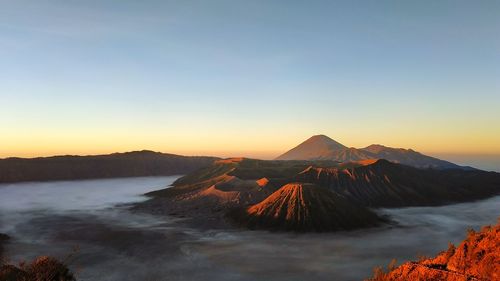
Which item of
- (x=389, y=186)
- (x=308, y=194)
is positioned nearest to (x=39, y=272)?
(x=308, y=194)

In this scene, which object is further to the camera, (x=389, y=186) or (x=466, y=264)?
(x=389, y=186)

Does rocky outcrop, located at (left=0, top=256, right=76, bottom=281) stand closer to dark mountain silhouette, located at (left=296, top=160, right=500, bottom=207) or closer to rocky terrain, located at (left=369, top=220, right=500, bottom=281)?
rocky terrain, located at (left=369, top=220, right=500, bottom=281)

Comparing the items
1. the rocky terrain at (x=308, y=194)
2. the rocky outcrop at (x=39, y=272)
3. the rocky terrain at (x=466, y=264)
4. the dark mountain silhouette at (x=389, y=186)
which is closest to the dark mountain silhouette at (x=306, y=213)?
the rocky terrain at (x=308, y=194)

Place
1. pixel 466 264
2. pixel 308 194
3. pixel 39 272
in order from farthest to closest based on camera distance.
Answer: pixel 308 194, pixel 39 272, pixel 466 264

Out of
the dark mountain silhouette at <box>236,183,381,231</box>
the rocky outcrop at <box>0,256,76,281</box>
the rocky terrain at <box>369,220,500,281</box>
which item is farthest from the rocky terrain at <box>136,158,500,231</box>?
the rocky terrain at <box>369,220,500,281</box>

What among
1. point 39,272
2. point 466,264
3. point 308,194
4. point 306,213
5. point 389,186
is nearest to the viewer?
point 466,264

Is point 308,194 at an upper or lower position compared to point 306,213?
upper

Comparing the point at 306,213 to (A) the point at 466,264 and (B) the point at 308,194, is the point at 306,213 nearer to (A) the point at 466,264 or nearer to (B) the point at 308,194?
(B) the point at 308,194

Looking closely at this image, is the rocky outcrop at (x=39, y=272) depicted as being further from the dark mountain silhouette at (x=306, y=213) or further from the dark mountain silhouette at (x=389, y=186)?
the dark mountain silhouette at (x=389, y=186)
